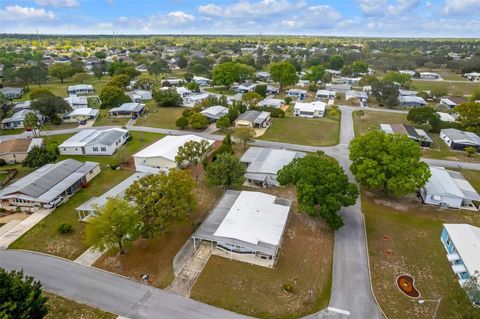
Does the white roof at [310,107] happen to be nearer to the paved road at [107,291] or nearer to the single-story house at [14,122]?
the paved road at [107,291]

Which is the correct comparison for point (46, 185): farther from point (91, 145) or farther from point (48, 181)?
point (91, 145)

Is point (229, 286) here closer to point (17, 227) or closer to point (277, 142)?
point (17, 227)

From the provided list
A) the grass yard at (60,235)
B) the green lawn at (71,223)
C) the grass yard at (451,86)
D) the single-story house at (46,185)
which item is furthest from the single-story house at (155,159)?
the grass yard at (451,86)

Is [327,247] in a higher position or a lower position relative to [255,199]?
lower

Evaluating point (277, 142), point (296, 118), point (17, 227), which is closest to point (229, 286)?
point (17, 227)

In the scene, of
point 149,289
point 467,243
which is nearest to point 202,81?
point 149,289

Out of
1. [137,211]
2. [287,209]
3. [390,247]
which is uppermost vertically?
[137,211]
